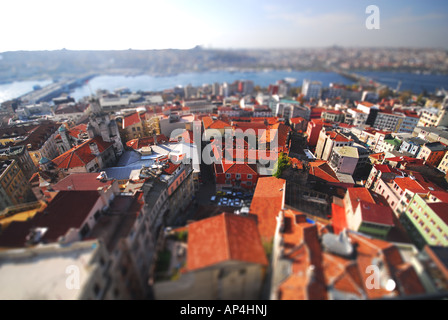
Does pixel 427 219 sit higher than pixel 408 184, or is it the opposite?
pixel 427 219

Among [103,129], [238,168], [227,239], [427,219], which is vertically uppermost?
[103,129]

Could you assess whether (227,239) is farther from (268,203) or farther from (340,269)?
(268,203)

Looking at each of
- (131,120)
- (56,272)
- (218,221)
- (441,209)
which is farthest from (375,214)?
(131,120)

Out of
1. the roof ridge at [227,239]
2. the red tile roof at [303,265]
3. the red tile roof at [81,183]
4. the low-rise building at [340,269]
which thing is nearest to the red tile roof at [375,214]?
the low-rise building at [340,269]

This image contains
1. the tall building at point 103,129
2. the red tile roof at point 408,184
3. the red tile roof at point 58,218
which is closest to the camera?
the red tile roof at point 58,218

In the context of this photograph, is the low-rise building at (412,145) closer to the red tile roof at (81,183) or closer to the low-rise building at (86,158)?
the red tile roof at (81,183)

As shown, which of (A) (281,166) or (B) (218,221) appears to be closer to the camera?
(B) (218,221)
